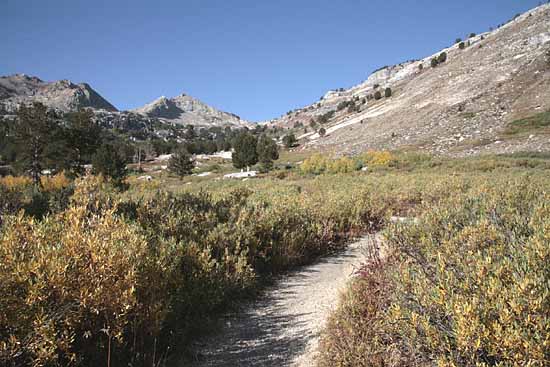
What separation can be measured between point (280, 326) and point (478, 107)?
156 feet

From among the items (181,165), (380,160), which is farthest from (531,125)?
(181,165)

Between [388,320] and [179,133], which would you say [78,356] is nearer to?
[388,320]

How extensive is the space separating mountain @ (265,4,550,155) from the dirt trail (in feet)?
103

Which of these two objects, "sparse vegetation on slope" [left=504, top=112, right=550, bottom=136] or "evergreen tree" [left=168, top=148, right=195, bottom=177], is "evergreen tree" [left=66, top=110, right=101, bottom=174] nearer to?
"evergreen tree" [left=168, top=148, right=195, bottom=177]

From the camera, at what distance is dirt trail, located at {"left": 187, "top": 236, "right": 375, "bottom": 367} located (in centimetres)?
397

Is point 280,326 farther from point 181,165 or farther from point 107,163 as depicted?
point 181,165

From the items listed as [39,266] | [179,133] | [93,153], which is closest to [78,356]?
[39,266]

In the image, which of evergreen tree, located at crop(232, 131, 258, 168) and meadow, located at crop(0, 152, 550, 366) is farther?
evergreen tree, located at crop(232, 131, 258, 168)

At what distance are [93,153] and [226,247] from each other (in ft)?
130

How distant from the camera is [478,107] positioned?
42.4 m

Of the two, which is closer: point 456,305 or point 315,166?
point 456,305

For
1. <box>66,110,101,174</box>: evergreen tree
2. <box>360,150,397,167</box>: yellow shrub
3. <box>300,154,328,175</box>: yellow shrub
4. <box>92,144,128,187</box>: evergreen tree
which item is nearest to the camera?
<box>360,150,397,167</box>: yellow shrub

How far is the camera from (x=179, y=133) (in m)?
182

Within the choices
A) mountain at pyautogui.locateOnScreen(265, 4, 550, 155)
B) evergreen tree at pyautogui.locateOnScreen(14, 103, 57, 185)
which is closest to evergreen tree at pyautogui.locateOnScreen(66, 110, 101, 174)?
evergreen tree at pyautogui.locateOnScreen(14, 103, 57, 185)
